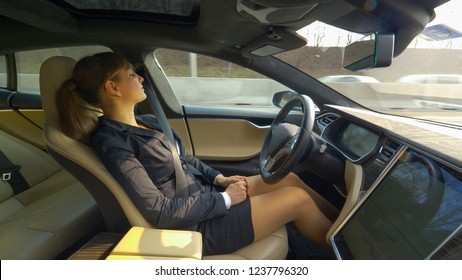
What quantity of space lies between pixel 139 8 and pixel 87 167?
41.6 inches

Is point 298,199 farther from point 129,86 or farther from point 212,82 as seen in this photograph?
point 212,82

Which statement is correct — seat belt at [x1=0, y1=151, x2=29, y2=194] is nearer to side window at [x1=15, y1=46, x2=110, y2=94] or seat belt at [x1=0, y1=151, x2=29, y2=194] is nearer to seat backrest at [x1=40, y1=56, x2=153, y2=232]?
side window at [x1=15, y1=46, x2=110, y2=94]

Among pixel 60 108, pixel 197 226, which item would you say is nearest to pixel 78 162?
pixel 60 108

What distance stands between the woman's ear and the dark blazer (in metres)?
0.13

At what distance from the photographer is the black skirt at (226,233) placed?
4.49ft

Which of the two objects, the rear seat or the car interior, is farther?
the rear seat

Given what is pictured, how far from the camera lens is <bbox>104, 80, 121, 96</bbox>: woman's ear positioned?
1.46m

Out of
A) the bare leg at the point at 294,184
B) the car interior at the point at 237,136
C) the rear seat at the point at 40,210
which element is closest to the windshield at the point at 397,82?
the car interior at the point at 237,136

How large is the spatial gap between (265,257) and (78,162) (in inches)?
33.6

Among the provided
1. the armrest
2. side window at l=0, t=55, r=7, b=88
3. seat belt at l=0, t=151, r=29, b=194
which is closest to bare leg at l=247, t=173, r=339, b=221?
the armrest

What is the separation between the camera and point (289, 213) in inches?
59.1

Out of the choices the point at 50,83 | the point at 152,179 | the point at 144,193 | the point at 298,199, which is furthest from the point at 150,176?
the point at 298,199

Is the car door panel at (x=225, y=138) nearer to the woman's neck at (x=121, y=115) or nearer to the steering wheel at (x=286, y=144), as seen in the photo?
the steering wheel at (x=286, y=144)

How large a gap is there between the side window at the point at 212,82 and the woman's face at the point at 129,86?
2.61 feet
